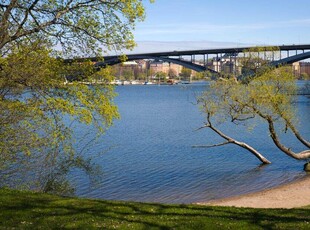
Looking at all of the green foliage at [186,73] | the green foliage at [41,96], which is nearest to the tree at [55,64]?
the green foliage at [41,96]

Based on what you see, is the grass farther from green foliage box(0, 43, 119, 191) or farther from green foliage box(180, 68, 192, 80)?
green foliage box(180, 68, 192, 80)

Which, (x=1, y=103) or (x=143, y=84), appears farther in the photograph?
(x=143, y=84)

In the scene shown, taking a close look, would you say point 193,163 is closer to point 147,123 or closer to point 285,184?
point 285,184

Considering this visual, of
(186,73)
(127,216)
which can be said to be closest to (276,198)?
(127,216)

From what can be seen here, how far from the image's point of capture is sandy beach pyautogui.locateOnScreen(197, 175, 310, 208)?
47.6 ft

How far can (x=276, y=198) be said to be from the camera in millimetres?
15734

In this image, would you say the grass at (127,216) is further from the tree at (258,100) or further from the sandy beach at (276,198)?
the tree at (258,100)

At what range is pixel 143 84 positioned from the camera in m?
173

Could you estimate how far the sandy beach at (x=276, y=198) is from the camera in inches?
572

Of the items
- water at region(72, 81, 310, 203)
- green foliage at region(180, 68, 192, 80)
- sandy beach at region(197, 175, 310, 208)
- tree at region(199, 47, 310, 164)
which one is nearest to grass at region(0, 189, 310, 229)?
sandy beach at region(197, 175, 310, 208)

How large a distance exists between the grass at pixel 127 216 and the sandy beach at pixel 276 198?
17.5ft

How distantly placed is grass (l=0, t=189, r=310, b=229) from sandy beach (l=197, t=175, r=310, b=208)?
5.32m

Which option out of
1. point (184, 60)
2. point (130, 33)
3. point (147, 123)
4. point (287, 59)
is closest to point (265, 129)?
point (147, 123)

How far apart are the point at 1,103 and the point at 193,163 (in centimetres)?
1397
